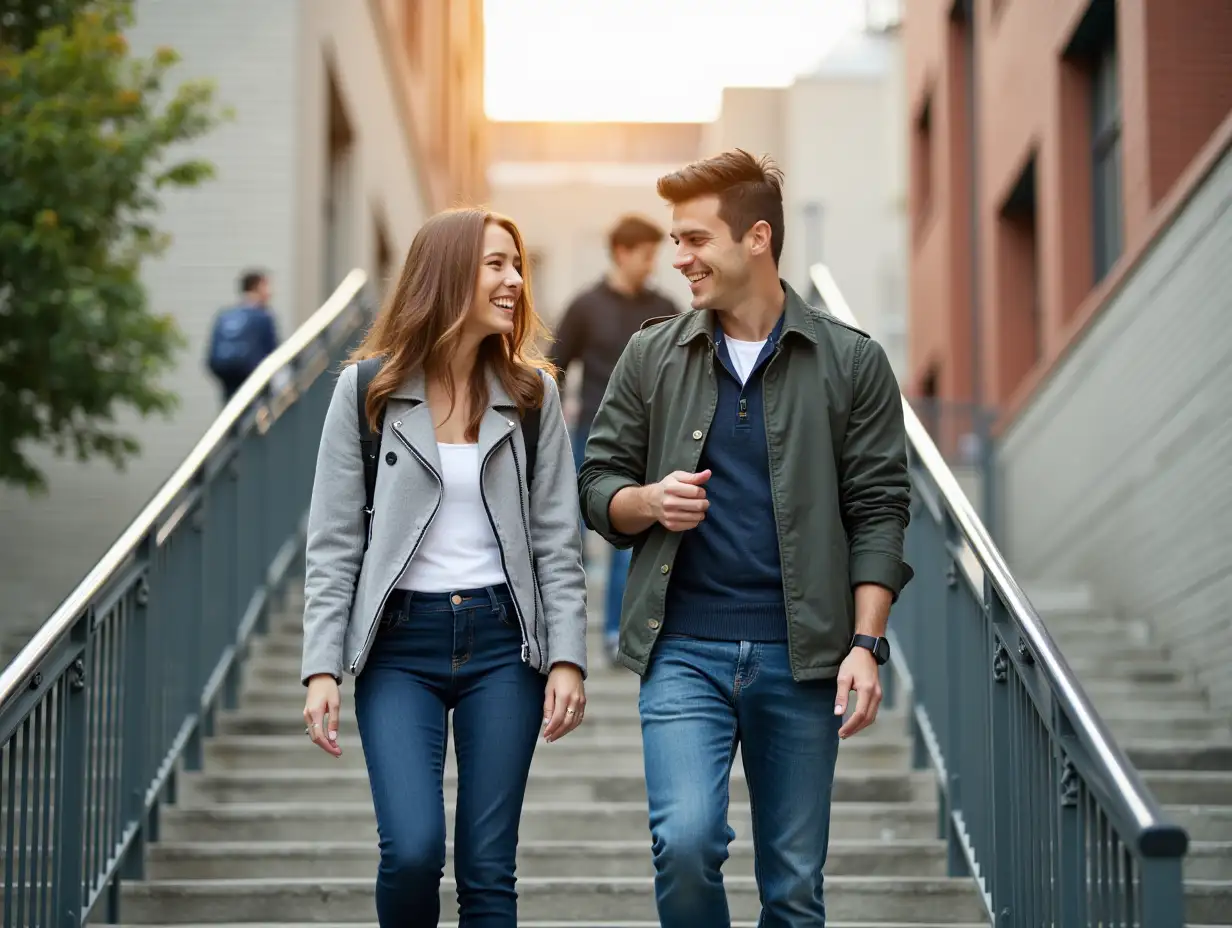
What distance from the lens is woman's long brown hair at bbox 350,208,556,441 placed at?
12.5 feet

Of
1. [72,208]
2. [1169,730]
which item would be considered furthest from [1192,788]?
[72,208]

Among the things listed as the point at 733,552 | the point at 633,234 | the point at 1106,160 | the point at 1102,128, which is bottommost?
the point at 733,552

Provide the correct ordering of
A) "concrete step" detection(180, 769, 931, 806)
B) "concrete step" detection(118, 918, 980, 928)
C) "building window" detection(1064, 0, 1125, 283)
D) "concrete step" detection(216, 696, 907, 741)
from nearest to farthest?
"concrete step" detection(118, 918, 980, 928) → "concrete step" detection(180, 769, 931, 806) → "concrete step" detection(216, 696, 907, 741) → "building window" detection(1064, 0, 1125, 283)

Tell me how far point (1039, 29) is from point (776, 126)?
24.1m

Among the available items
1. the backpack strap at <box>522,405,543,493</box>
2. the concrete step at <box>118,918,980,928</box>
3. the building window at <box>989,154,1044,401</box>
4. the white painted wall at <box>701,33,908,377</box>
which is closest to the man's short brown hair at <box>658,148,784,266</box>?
the backpack strap at <box>522,405,543,493</box>

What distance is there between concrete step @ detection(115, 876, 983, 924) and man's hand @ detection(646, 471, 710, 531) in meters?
2.02

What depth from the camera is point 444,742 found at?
3.71 meters

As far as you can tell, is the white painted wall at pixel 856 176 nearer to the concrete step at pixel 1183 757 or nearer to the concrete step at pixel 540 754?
the concrete step at pixel 540 754

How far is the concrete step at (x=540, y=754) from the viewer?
6.36 m

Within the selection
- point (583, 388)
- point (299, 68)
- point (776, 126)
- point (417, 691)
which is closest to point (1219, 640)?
point (583, 388)

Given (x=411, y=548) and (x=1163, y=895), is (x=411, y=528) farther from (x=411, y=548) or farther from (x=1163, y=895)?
(x=1163, y=895)

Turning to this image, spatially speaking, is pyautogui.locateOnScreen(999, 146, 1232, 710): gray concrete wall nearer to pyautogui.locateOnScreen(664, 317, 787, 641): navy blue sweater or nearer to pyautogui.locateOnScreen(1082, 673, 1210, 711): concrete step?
pyautogui.locateOnScreen(1082, 673, 1210, 711): concrete step

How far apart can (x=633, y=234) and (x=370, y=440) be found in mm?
3809

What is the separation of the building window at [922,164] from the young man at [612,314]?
11537 mm
